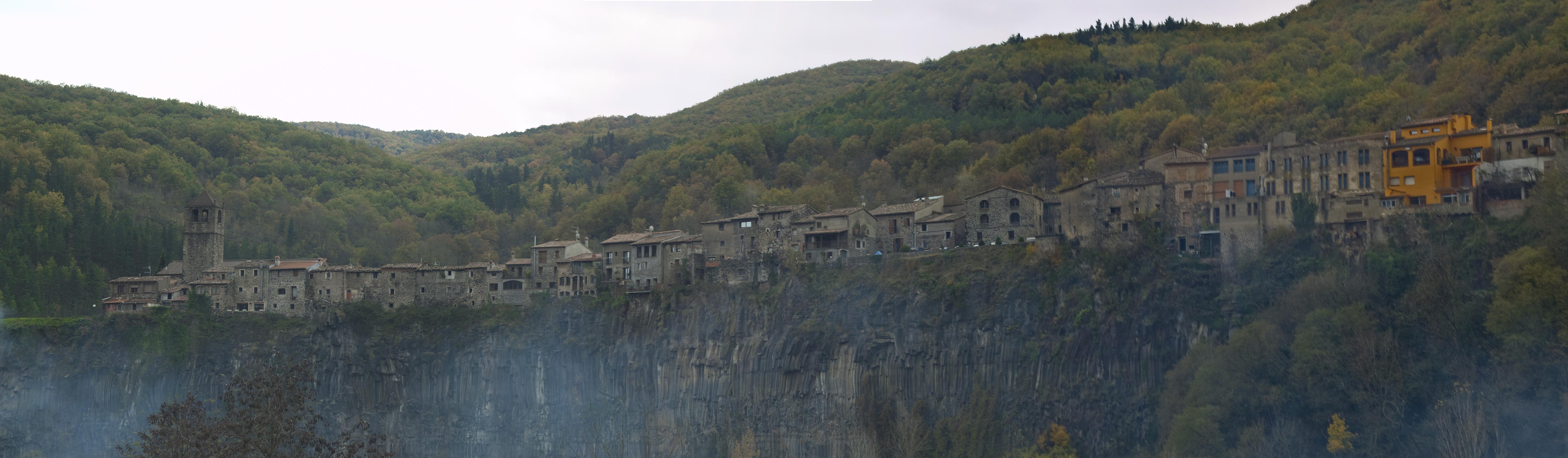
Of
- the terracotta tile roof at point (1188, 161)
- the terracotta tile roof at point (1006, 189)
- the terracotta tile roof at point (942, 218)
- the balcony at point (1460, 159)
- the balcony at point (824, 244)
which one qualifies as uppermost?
the terracotta tile roof at point (1188, 161)

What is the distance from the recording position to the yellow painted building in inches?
2323

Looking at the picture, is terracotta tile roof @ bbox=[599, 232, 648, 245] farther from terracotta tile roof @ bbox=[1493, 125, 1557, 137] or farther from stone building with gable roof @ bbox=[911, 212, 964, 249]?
terracotta tile roof @ bbox=[1493, 125, 1557, 137]

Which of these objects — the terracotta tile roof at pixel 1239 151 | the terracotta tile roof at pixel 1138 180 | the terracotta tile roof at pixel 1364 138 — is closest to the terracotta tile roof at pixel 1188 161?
the terracotta tile roof at pixel 1239 151

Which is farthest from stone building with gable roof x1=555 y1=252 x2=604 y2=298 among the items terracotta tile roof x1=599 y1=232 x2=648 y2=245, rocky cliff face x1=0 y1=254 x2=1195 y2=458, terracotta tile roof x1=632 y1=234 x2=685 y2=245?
terracotta tile roof x1=632 y1=234 x2=685 y2=245

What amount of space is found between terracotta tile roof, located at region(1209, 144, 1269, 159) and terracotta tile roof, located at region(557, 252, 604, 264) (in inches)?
1457

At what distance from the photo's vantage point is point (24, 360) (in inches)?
3292

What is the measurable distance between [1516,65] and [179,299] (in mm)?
79446

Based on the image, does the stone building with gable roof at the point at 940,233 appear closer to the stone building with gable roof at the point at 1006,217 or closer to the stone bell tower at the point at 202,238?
the stone building with gable roof at the point at 1006,217

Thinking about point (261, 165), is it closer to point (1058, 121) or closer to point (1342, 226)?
point (1058, 121)

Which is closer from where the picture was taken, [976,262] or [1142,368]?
[1142,368]

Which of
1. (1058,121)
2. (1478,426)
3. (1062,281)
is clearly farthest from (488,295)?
(1478,426)

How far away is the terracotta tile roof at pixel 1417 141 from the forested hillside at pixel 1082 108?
407 inches

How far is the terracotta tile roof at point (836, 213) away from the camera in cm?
7719

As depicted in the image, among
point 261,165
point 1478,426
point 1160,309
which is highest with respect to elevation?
point 261,165
